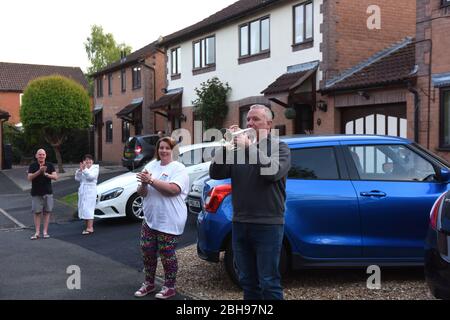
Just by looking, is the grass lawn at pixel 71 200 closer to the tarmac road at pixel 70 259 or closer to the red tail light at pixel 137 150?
the tarmac road at pixel 70 259

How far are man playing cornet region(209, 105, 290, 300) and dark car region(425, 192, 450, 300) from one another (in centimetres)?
127

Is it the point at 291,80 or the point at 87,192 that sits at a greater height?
the point at 291,80

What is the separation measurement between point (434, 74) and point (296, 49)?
5584 millimetres

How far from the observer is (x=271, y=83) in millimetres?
17547

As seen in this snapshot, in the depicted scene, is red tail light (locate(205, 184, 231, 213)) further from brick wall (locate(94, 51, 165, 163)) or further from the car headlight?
brick wall (locate(94, 51, 165, 163))

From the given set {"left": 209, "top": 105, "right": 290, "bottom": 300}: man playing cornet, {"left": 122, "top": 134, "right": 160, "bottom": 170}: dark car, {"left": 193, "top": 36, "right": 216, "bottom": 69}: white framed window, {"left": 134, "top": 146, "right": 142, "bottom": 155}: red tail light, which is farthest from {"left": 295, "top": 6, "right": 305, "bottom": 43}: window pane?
{"left": 209, "top": 105, "right": 290, "bottom": 300}: man playing cornet

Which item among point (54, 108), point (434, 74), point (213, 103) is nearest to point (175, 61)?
point (213, 103)

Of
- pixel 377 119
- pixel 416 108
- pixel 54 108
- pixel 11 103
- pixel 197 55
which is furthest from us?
pixel 11 103

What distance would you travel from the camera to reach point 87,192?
1033 centimetres

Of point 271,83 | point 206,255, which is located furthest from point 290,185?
point 271,83

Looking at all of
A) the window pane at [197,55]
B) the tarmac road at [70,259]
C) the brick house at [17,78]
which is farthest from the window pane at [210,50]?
the brick house at [17,78]

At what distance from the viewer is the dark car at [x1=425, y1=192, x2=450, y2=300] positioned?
422 centimetres

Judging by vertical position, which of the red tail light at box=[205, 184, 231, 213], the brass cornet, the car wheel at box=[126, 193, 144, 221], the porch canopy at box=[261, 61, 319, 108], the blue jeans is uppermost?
the porch canopy at box=[261, 61, 319, 108]

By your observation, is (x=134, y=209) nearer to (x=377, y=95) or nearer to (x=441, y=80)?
(x=377, y=95)
